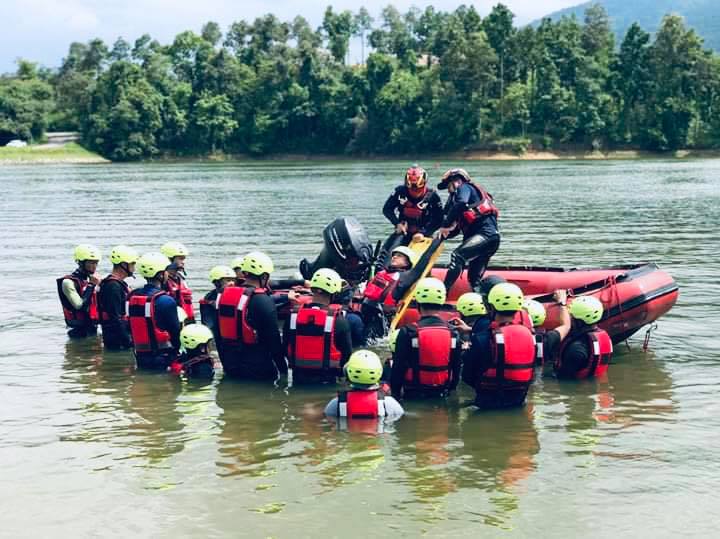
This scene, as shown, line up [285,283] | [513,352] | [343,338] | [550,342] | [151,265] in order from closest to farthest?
[513,352]
[343,338]
[550,342]
[151,265]
[285,283]

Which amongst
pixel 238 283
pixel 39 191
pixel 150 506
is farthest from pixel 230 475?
pixel 39 191

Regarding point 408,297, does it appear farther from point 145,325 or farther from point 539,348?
point 145,325

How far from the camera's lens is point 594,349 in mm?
10016

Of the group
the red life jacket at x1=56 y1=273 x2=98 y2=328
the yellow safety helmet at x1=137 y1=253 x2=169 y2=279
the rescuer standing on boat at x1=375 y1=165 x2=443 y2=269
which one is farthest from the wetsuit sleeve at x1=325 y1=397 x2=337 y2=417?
the red life jacket at x1=56 y1=273 x2=98 y2=328

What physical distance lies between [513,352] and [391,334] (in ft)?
5.22

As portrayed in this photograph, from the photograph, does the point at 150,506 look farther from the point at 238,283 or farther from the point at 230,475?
the point at 238,283

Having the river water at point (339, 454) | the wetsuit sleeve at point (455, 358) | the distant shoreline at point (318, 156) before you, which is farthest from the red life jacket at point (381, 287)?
the distant shoreline at point (318, 156)

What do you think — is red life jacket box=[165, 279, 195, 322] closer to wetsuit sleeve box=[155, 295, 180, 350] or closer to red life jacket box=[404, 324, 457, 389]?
wetsuit sleeve box=[155, 295, 180, 350]

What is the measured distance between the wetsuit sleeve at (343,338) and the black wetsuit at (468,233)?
265 cm

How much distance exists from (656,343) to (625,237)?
1234 cm

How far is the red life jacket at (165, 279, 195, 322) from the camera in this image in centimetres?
1095

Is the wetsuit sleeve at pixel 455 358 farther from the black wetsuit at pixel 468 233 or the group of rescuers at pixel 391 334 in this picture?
the black wetsuit at pixel 468 233

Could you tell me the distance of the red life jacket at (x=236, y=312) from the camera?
938 centimetres

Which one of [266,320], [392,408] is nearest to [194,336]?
[266,320]
